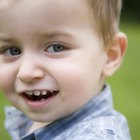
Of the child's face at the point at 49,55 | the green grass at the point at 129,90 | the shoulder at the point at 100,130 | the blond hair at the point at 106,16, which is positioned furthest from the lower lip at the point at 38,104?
the green grass at the point at 129,90

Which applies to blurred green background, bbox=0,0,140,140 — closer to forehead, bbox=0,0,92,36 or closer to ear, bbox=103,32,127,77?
ear, bbox=103,32,127,77

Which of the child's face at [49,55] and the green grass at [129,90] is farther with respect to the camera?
the green grass at [129,90]

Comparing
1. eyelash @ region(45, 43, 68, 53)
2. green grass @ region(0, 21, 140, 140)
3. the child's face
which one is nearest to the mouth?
the child's face

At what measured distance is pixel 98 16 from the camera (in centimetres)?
167

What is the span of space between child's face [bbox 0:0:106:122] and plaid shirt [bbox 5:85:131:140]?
0.04 metres

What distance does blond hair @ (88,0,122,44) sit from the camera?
1671 millimetres

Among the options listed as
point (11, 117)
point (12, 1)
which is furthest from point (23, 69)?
point (11, 117)

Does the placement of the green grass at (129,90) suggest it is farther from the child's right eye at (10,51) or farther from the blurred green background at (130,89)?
the child's right eye at (10,51)

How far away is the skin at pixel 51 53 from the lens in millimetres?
1603

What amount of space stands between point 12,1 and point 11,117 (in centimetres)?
52

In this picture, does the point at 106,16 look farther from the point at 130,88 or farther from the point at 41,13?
the point at 130,88

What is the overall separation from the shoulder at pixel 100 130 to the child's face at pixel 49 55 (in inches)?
2.5

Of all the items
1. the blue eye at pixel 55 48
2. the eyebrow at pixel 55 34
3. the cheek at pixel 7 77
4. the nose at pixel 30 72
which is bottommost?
the cheek at pixel 7 77

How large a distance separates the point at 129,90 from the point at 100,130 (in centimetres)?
236
